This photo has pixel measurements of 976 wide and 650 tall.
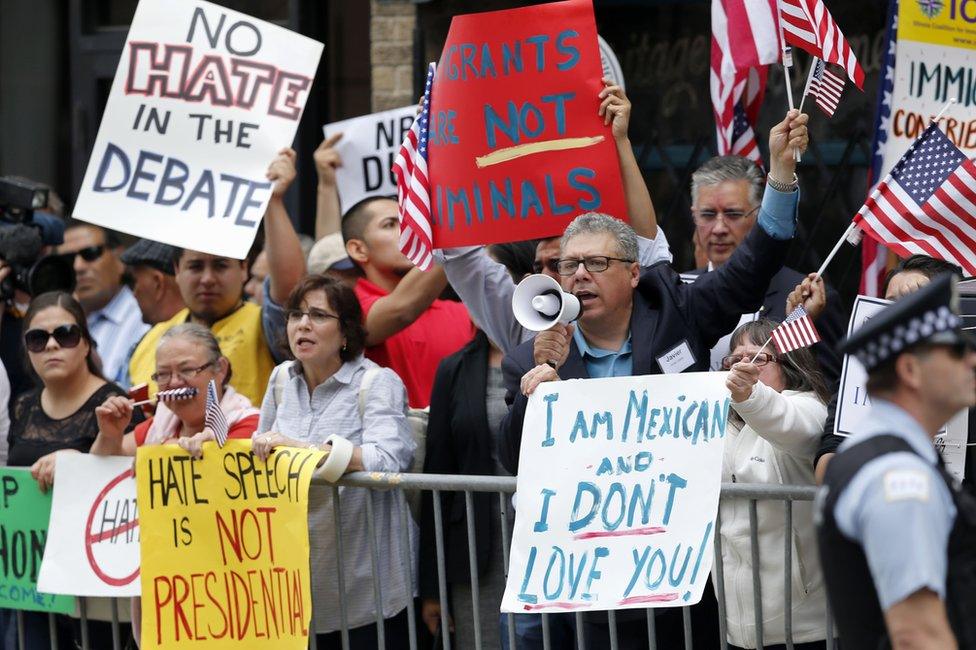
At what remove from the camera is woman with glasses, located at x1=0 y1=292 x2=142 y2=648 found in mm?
6395

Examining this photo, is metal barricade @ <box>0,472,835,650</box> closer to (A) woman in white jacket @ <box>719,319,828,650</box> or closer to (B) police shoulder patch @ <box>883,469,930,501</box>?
(A) woman in white jacket @ <box>719,319,828,650</box>

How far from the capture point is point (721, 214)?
5934 mm

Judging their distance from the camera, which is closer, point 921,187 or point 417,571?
point 921,187

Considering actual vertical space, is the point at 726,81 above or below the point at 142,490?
above

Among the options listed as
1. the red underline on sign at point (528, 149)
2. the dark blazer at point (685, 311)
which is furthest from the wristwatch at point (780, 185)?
the red underline on sign at point (528, 149)

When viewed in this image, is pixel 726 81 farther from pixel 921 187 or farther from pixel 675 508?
pixel 675 508

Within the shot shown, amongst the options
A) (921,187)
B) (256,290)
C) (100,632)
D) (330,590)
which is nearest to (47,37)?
(256,290)

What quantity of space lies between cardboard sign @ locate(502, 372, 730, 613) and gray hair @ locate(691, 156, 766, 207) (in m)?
1.22

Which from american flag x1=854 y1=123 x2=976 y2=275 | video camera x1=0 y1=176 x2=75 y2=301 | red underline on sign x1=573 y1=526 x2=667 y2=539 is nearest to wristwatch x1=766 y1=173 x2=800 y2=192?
american flag x1=854 y1=123 x2=976 y2=275

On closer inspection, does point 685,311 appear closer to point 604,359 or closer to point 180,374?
point 604,359

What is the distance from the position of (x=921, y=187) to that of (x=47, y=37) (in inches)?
256

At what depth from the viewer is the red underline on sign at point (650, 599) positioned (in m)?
4.92

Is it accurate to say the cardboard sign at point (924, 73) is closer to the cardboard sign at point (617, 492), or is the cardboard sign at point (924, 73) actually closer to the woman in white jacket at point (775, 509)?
the woman in white jacket at point (775, 509)

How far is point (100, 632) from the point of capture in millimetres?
6402
